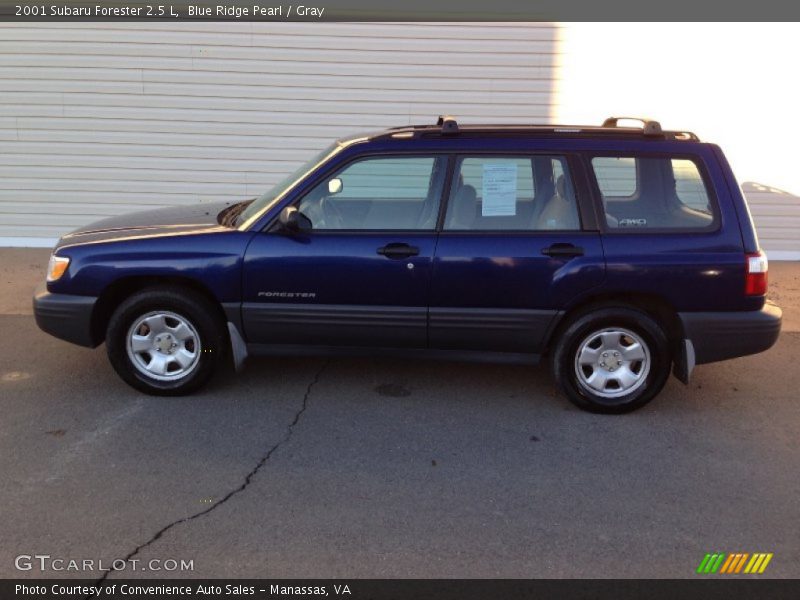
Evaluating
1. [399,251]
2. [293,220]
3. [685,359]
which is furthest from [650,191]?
[293,220]

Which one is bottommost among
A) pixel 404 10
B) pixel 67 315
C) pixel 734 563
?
pixel 734 563

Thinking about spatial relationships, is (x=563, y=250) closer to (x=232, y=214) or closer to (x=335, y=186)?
(x=335, y=186)

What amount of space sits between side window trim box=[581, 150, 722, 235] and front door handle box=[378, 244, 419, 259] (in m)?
1.17

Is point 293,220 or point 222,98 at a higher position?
point 222,98

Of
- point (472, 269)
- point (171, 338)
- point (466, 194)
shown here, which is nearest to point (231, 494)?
point (171, 338)

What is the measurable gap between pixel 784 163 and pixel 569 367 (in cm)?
555

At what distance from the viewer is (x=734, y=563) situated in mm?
3367

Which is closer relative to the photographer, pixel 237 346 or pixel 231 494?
pixel 231 494

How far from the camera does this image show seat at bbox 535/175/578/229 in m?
4.82

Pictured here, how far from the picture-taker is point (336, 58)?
8.69 m
